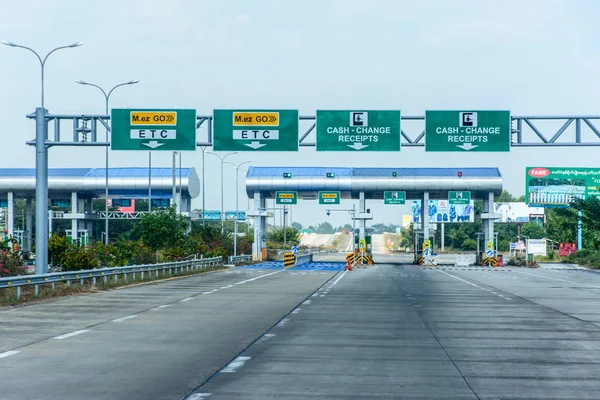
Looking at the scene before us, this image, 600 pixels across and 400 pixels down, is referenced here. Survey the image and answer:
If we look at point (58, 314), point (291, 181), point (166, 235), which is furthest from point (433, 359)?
point (291, 181)

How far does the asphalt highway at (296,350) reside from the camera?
33.1ft

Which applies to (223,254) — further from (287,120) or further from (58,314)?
(58,314)

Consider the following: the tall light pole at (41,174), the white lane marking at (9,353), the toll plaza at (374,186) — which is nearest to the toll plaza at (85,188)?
the toll plaza at (374,186)

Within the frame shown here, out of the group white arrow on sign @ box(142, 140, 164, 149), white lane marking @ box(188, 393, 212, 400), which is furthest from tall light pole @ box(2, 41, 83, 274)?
white lane marking @ box(188, 393, 212, 400)

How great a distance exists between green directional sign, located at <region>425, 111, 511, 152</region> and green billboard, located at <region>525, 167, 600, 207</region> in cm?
4703

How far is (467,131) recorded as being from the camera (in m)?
36.2

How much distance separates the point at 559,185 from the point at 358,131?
54822 mm

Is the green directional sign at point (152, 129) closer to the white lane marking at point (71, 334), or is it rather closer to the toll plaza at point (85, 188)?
the white lane marking at point (71, 334)

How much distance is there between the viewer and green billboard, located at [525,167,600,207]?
8244 cm

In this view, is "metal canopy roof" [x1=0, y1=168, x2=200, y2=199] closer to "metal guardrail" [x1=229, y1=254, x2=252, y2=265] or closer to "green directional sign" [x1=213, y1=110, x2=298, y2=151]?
"metal guardrail" [x1=229, y1=254, x2=252, y2=265]

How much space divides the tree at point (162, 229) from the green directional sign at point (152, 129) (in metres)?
22.6

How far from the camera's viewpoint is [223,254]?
7450 cm

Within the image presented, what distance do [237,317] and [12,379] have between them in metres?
9.87

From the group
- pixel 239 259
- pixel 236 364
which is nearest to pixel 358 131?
pixel 236 364
